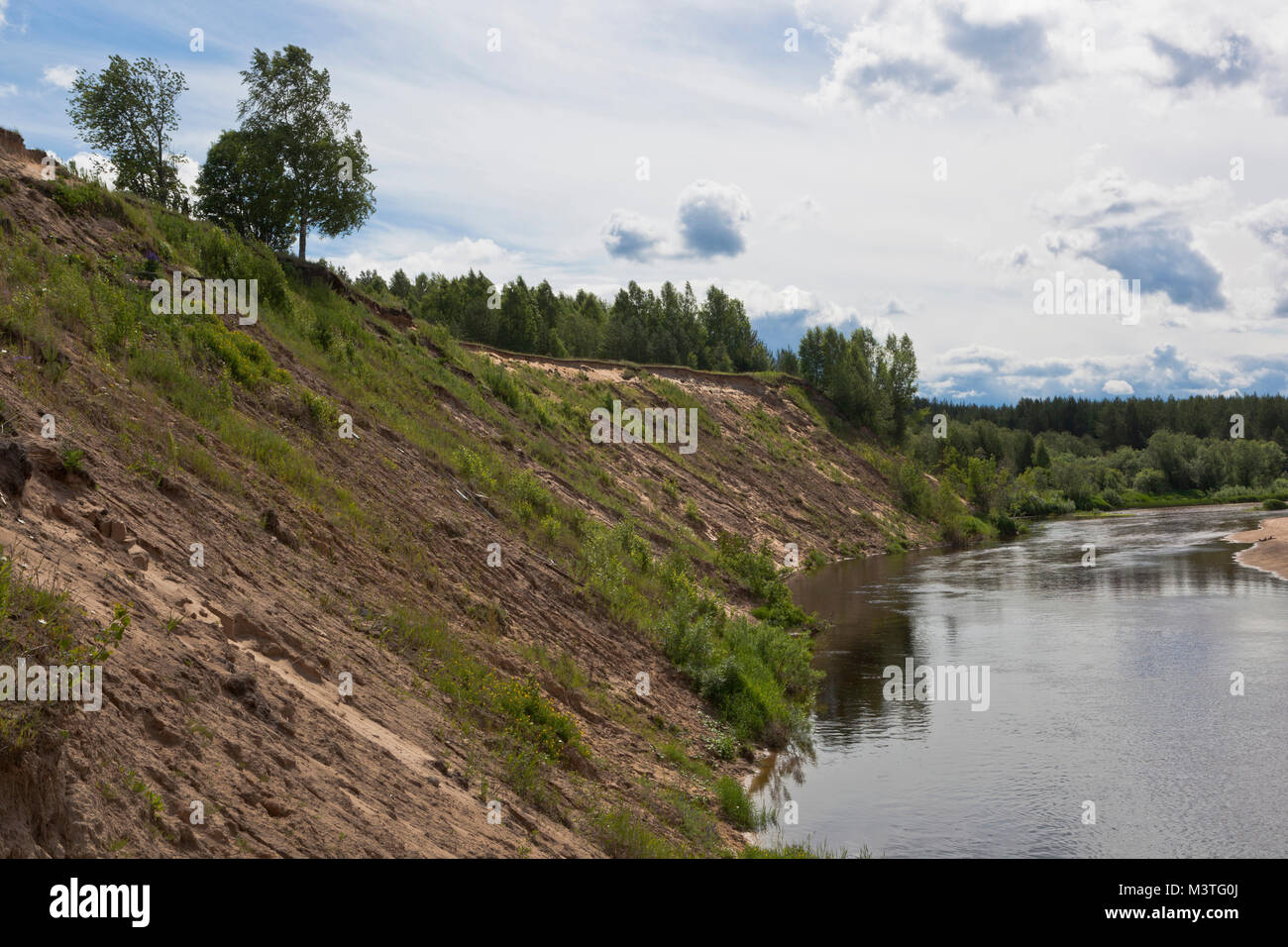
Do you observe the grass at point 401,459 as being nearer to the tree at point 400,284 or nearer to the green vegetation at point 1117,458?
the green vegetation at point 1117,458

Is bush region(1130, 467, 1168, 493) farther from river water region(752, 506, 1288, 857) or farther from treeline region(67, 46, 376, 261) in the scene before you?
treeline region(67, 46, 376, 261)

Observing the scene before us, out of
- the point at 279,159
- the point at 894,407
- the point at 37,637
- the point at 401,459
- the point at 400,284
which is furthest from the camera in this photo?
the point at 400,284

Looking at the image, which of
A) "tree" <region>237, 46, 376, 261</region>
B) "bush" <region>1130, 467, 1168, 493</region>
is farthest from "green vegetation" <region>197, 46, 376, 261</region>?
"bush" <region>1130, 467, 1168, 493</region>

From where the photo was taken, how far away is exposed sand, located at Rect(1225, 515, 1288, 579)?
38281 mm

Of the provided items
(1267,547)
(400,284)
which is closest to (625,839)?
(1267,547)

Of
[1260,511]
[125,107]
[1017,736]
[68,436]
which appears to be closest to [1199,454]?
[1260,511]

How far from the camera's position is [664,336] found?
272 feet

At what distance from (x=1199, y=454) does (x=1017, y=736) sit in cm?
10133

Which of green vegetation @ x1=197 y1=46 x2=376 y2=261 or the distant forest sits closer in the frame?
green vegetation @ x1=197 y1=46 x2=376 y2=261

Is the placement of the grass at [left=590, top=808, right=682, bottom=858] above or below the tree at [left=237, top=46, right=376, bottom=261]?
below

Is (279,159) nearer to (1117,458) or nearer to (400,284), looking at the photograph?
(400,284)

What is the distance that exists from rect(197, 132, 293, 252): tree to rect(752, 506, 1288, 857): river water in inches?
885

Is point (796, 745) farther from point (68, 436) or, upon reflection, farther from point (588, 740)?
point (68, 436)

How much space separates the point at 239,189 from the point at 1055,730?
2853 centimetres
